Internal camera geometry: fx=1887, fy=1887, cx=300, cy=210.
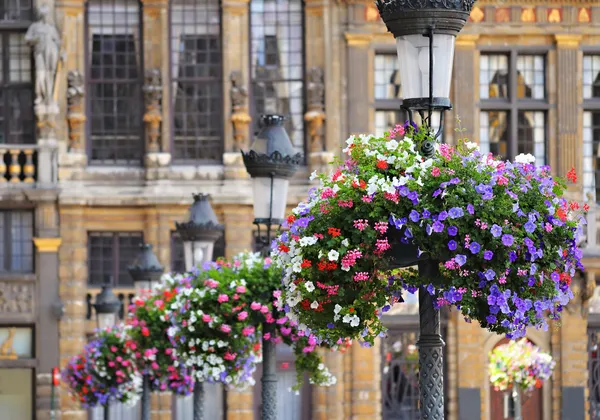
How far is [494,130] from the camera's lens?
34.8 m

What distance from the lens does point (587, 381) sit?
114 ft

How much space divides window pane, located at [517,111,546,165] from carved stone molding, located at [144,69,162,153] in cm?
665

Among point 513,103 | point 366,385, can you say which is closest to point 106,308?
point 366,385

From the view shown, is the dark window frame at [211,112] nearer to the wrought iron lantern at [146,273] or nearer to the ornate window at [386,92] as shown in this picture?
the ornate window at [386,92]

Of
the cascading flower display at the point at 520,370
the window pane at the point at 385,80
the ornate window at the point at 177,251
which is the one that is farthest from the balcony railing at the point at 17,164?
the cascading flower display at the point at 520,370

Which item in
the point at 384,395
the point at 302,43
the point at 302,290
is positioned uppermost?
the point at 302,43

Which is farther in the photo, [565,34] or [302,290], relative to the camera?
[565,34]

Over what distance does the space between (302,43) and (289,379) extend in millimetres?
6131

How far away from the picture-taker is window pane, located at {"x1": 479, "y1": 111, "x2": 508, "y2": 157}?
34.8 metres

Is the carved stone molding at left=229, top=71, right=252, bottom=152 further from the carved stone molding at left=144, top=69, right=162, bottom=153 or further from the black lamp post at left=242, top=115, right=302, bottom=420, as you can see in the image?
the black lamp post at left=242, top=115, right=302, bottom=420

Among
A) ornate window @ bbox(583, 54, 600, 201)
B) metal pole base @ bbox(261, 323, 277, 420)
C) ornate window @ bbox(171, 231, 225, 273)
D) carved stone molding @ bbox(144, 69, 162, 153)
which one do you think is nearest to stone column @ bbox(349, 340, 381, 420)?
ornate window @ bbox(171, 231, 225, 273)

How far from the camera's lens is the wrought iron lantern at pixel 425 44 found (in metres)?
10.5

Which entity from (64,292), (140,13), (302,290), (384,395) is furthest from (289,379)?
(302,290)

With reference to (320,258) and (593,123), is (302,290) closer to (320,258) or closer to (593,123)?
(320,258)
